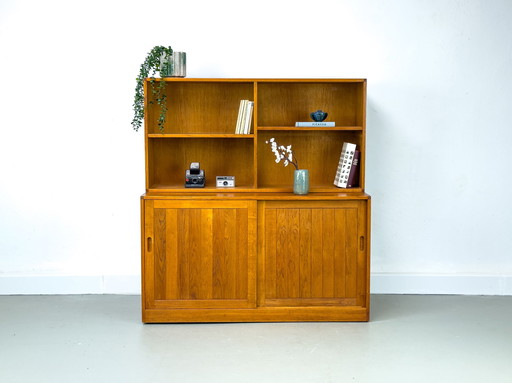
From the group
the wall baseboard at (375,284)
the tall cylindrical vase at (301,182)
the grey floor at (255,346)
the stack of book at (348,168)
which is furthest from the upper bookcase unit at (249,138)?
the grey floor at (255,346)

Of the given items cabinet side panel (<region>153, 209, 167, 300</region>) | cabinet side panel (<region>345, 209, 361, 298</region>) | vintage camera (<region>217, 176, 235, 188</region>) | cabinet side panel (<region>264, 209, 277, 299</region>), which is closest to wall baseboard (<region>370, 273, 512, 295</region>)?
cabinet side panel (<region>345, 209, 361, 298</region>)

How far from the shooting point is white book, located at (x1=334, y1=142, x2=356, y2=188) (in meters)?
4.73

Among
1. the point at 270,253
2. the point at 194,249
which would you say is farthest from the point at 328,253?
the point at 194,249

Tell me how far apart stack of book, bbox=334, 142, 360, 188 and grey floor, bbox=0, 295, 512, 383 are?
0.95m

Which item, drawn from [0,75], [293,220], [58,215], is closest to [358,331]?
[293,220]

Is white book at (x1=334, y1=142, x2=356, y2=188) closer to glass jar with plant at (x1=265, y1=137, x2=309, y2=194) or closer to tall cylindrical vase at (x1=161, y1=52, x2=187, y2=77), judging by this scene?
glass jar with plant at (x1=265, y1=137, x2=309, y2=194)

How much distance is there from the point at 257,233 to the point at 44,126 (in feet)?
6.38

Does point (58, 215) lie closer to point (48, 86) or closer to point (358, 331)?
point (48, 86)

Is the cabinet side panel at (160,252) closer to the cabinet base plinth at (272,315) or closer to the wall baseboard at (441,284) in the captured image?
the cabinet base plinth at (272,315)

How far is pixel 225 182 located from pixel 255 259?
0.67 metres

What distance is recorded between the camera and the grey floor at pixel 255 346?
11.7ft

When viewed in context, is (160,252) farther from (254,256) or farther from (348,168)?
(348,168)

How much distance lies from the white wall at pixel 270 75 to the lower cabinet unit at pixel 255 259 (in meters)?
0.80

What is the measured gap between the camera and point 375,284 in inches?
207
